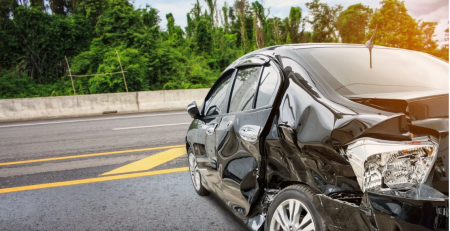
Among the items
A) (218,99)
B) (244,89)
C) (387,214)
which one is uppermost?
(244,89)

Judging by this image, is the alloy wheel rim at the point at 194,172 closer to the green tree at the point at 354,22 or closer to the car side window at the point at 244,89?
the car side window at the point at 244,89

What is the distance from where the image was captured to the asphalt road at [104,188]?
3.16 metres

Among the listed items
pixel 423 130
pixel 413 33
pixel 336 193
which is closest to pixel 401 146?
pixel 423 130

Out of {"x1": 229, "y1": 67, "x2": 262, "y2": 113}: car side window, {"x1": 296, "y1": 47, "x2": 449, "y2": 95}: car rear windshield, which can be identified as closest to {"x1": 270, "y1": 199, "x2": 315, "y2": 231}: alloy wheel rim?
{"x1": 296, "y1": 47, "x2": 449, "y2": 95}: car rear windshield

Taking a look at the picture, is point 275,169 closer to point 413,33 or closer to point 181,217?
point 181,217

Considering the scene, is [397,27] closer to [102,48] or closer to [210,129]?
[102,48]

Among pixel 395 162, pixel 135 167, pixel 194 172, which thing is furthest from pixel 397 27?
pixel 395 162

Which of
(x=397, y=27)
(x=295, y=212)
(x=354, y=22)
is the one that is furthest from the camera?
(x=354, y=22)

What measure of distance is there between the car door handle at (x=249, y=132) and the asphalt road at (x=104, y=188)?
916 mm

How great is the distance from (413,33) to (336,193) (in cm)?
3700

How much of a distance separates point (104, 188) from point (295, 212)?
2.96 meters

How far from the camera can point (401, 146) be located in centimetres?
147

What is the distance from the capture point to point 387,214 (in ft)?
4.71

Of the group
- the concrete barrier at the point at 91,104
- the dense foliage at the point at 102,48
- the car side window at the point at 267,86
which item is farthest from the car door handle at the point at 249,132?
the dense foliage at the point at 102,48
